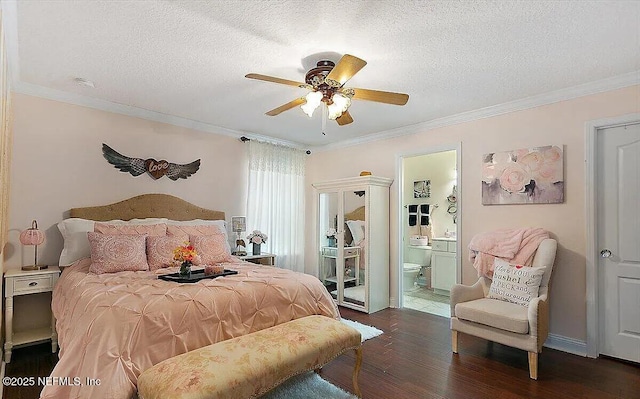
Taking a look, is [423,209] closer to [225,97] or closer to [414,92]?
[414,92]

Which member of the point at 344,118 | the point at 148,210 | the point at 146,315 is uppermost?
the point at 344,118

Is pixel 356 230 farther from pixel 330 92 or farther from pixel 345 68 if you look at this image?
pixel 345 68

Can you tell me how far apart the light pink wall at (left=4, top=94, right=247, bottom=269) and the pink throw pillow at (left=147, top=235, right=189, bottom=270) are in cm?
92

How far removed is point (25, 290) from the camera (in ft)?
9.63

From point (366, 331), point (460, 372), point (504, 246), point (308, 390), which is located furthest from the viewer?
point (366, 331)

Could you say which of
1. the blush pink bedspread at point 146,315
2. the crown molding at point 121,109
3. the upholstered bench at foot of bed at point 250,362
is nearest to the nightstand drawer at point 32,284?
the blush pink bedspread at point 146,315

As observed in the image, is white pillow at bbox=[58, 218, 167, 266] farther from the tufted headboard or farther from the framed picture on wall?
the framed picture on wall

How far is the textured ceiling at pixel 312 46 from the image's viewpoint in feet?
6.68

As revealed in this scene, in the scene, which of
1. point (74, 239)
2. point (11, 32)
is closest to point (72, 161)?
point (74, 239)

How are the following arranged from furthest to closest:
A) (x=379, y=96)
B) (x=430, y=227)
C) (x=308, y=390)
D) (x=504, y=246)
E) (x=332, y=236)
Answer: (x=430, y=227) → (x=332, y=236) → (x=504, y=246) → (x=379, y=96) → (x=308, y=390)

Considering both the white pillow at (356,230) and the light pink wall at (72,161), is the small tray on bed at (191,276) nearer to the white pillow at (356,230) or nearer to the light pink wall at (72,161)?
the light pink wall at (72,161)

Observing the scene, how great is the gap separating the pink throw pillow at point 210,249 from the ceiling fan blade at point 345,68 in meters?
2.27

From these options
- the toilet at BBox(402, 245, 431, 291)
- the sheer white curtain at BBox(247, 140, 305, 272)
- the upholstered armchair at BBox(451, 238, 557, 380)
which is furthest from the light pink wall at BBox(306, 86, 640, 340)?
the sheer white curtain at BBox(247, 140, 305, 272)

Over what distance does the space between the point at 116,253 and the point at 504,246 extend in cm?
377
